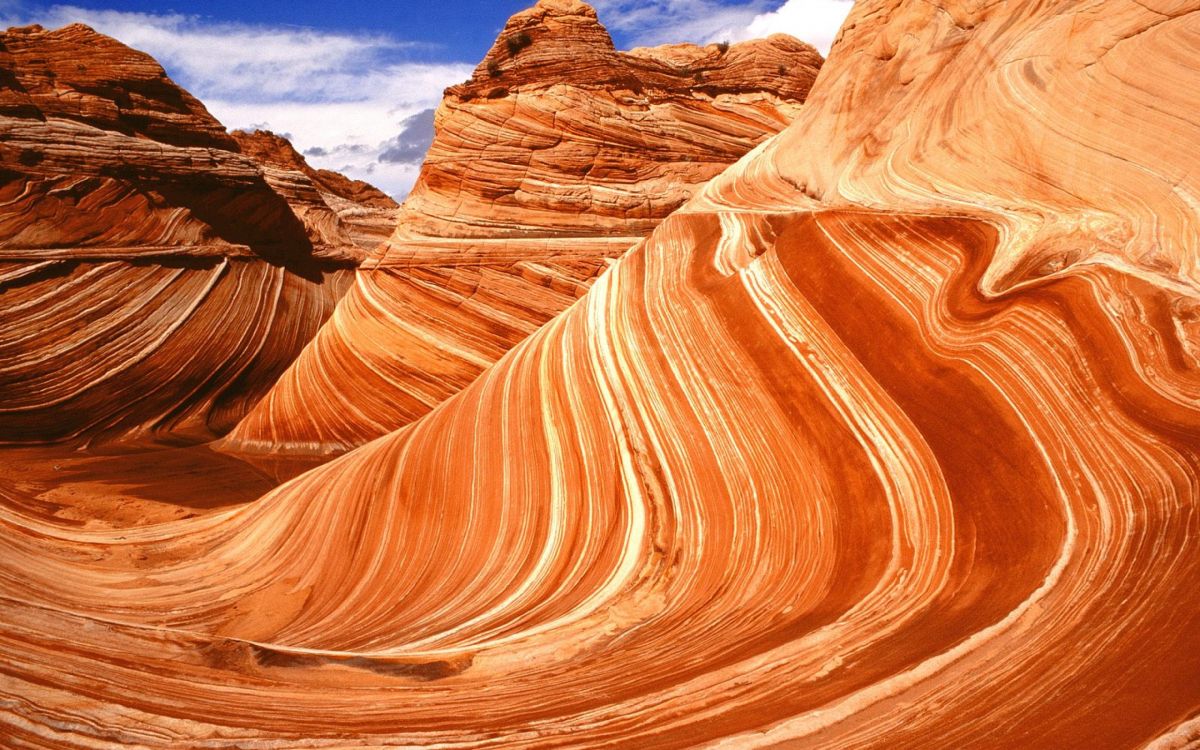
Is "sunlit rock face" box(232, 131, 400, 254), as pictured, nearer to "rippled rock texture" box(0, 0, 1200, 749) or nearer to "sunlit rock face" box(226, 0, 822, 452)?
"sunlit rock face" box(226, 0, 822, 452)

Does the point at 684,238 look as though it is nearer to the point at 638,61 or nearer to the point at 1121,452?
the point at 1121,452

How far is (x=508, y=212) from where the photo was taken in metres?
10.3

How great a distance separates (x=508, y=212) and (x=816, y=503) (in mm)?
7845

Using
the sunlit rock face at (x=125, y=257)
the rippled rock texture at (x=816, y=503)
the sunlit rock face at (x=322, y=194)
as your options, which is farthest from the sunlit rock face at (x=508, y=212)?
the sunlit rock face at (x=322, y=194)

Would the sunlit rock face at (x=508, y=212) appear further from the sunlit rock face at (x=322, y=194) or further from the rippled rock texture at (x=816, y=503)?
the sunlit rock face at (x=322, y=194)

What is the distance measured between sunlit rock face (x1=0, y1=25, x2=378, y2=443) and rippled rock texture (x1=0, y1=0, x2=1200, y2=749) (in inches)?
275

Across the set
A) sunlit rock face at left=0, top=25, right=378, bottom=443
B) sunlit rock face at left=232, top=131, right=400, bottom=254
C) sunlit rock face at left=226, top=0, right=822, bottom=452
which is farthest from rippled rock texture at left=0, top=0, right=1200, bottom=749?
sunlit rock face at left=232, top=131, right=400, bottom=254

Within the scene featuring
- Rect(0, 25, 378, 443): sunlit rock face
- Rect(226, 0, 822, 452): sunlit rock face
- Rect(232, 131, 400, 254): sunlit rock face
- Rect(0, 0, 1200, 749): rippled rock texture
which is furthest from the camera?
Rect(232, 131, 400, 254): sunlit rock face

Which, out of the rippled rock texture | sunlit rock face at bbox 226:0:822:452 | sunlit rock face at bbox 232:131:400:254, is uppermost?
sunlit rock face at bbox 232:131:400:254

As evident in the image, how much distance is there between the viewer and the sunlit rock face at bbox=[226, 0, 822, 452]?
32.4ft

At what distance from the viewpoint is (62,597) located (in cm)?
421

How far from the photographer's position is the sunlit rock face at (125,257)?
11375mm

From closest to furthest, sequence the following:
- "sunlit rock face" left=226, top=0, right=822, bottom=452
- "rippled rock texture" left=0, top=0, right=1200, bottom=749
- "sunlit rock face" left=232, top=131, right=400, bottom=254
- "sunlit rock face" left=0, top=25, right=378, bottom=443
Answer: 1. "rippled rock texture" left=0, top=0, right=1200, bottom=749
2. "sunlit rock face" left=226, top=0, right=822, bottom=452
3. "sunlit rock face" left=0, top=25, right=378, bottom=443
4. "sunlit rock face" left=232, top=131, right=400, bottom=254

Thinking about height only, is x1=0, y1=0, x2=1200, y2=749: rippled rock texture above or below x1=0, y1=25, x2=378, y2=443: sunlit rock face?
below
